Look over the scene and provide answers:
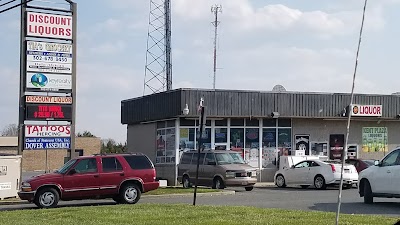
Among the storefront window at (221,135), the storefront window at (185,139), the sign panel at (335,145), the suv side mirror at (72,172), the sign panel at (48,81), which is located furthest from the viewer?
the sign panel at (335,145)

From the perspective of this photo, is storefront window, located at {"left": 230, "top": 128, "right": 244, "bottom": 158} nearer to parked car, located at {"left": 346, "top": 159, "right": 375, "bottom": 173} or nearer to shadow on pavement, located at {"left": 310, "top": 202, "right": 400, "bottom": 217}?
parked car, located at {"left": 346, "top": 159, "right": 375, "bottom": 173}

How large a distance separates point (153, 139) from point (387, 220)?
28.7 meters

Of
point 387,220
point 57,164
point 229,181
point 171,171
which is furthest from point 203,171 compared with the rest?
point 57,164

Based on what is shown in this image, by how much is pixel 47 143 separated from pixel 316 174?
1193 centimetres

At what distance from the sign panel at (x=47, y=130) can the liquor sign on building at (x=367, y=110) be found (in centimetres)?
1824

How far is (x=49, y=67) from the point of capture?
28359 mm

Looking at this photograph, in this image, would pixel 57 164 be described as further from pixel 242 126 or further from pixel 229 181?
pixel 229 181

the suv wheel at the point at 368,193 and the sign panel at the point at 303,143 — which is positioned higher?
the sign panel at the point at 303,143

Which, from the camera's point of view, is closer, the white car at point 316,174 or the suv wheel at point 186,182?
the white car at point 316,174

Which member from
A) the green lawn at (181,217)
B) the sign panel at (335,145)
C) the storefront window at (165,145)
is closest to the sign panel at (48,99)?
the storefront window at (165,145)

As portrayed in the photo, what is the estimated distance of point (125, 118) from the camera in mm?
45219

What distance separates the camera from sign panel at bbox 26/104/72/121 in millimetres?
27656

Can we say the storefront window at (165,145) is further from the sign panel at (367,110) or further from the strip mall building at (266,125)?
the sign panel at (367,110)

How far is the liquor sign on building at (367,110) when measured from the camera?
39719 mm
